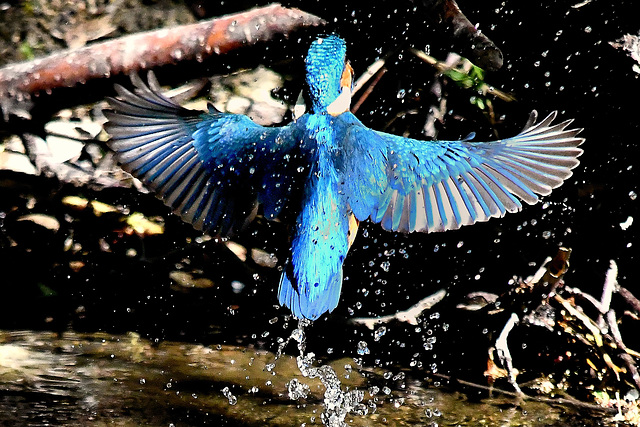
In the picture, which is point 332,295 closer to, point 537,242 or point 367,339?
point 367,339

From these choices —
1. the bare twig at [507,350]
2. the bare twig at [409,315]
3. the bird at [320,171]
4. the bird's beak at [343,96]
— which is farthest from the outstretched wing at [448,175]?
the bare twig at [409,315]

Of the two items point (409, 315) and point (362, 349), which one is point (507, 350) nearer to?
point (409, 315)

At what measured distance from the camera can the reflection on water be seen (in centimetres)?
270

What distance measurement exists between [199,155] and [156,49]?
0.50 metres

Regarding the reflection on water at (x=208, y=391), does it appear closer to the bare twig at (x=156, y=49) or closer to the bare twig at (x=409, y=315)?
the bare twig at (x=409, y=315)

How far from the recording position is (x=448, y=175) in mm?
2900

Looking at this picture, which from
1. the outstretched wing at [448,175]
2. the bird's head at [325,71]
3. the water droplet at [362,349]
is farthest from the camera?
the water droplet at [362,349]

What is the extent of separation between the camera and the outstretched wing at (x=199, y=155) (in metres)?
2.90

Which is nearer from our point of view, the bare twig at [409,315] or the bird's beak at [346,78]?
the bird's beak at [346,78]

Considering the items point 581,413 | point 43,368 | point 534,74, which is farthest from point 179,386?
point 534,74

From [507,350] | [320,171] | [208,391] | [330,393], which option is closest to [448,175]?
[320,171]

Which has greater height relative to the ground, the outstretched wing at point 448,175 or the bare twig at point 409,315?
the outstretched wing at point 448,175

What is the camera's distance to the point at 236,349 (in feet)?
11.3

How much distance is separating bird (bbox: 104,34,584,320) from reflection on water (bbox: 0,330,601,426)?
1.19 feet
